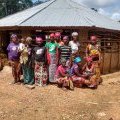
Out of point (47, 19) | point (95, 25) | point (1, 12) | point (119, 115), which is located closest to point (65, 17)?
point (47, 19)

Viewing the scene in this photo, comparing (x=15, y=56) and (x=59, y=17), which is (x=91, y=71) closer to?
(x=15, y=56)

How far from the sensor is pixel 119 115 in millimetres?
8180

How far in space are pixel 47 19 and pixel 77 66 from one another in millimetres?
5077

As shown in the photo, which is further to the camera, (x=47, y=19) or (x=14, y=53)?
(x=47, y=19)

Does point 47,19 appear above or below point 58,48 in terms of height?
above

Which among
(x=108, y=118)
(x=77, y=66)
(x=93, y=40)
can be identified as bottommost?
(x=108, y=118)

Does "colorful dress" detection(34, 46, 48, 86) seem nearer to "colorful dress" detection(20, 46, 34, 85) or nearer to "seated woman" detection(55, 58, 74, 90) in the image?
"colorful dress" detection(20, 46, 34, 85)

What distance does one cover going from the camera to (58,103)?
29.9 feet

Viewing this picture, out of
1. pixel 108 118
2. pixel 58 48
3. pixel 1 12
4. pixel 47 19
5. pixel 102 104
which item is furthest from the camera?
pixel 1 12

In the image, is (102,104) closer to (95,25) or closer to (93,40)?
(93,40)

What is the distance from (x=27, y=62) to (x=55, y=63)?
2.89 ft

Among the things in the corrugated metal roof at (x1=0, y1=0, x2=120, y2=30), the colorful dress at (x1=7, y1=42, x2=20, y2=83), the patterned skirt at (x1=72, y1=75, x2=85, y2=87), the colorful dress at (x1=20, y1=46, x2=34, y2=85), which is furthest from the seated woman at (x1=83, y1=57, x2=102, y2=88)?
the corrugated metal roof at (x1=0, y1=0, x2=120, y2=30)

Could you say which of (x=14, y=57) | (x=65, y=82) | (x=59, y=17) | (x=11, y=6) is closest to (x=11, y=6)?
(x=11, y=6)

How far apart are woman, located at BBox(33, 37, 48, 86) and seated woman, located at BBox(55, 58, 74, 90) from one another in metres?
0.41
